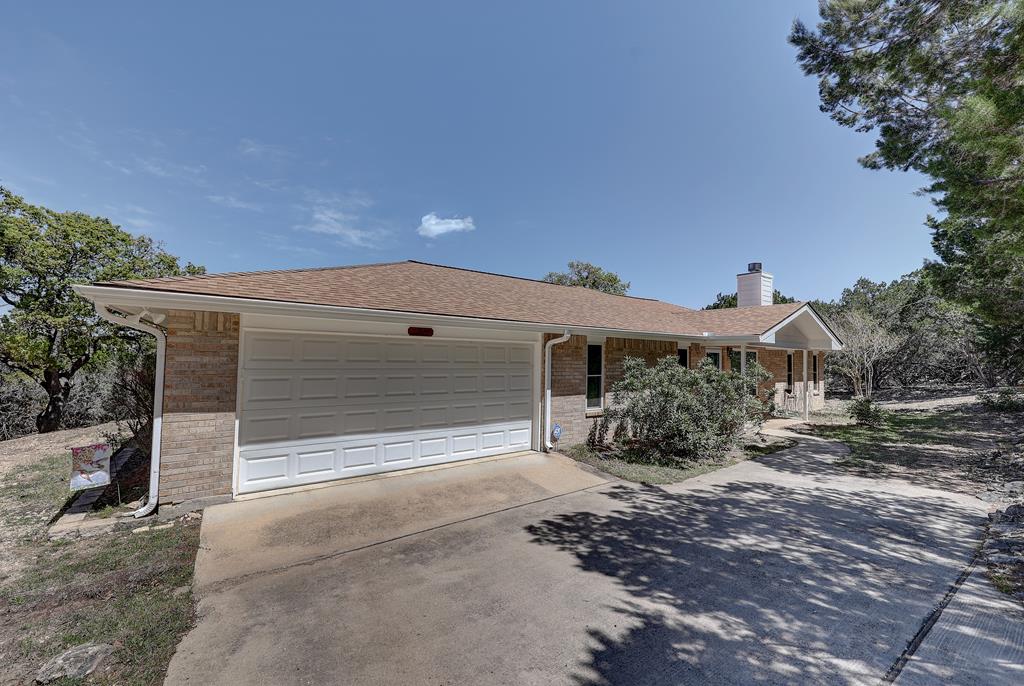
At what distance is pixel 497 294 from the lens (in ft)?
34.1

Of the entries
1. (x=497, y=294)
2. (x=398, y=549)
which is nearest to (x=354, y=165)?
(x=497, y=294)

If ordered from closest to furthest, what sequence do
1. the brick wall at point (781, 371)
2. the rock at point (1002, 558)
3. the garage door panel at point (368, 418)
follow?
the rock at point (1002, 558), the garage door panel at point (368, 418), the brick wall at point (781, 371)

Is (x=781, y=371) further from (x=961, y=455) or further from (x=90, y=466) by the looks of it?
(x=90, y=466)

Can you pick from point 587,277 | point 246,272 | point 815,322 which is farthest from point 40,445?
point 587,277

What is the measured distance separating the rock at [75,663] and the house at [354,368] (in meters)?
2.83

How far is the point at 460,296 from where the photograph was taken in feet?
29.7

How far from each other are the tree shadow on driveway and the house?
10.0 ft

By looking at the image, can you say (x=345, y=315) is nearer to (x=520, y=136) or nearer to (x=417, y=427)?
(x=417, y=427)

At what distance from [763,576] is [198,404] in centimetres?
722

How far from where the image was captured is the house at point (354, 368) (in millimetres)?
5379

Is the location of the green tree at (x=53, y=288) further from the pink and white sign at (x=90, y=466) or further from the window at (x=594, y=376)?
the window at (x=594, y=376)

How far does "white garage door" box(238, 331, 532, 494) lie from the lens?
19.8 ft

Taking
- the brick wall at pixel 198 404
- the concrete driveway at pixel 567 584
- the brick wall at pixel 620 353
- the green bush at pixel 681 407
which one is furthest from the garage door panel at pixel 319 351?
the brick wall at pixel 620 353

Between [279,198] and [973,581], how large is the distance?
2159 centimetres
